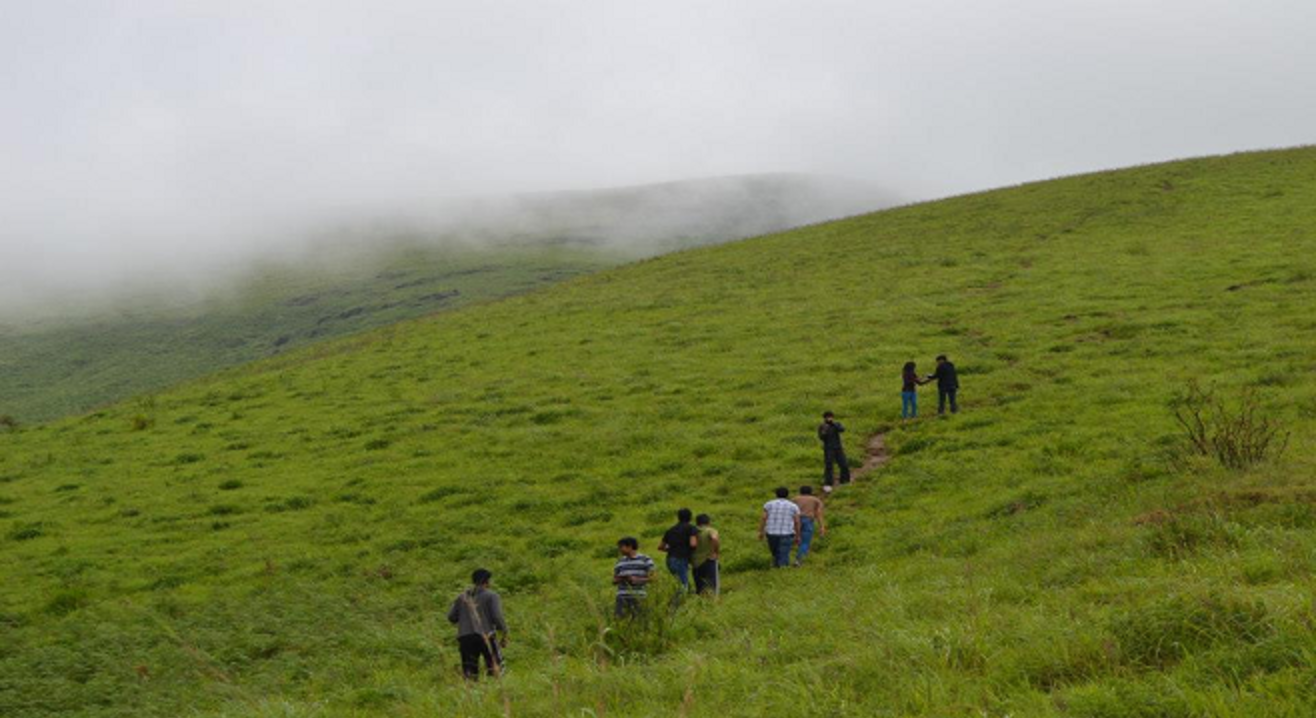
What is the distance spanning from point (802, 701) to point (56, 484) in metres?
30.8

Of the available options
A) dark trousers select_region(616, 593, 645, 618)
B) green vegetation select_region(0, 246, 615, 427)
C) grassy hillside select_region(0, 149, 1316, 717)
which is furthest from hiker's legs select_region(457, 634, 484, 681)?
green vegetation select_region(0, 246, 615, 427)

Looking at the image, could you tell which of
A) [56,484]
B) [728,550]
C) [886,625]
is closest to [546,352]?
[56,484]

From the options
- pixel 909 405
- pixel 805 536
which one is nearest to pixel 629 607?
pixel 805 536

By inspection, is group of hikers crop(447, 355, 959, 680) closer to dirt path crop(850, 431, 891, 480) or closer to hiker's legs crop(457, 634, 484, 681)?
hiker's legs crop(457, 634, 484, 681)

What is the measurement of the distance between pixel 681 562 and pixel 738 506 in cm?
622

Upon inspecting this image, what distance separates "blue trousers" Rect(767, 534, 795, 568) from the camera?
59.2ft

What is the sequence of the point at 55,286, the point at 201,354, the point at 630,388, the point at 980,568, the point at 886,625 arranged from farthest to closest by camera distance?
1. the point at 55,286
2. the point at 201,354
3. the point at 630,388
4. the point at 980,568
5. the point at 886,625

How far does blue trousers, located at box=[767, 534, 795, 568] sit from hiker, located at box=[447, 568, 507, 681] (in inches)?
283

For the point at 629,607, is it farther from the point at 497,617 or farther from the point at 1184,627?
the point at 1184,627

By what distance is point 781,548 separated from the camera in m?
18.1

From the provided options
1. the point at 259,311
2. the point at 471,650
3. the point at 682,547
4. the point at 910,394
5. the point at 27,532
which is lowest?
the point at 471,650

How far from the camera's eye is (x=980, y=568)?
44.1ft

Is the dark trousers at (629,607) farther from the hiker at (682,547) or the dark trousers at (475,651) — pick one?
the hiker at (682,547)

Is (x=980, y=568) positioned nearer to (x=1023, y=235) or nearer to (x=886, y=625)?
(x=886, y=625)
